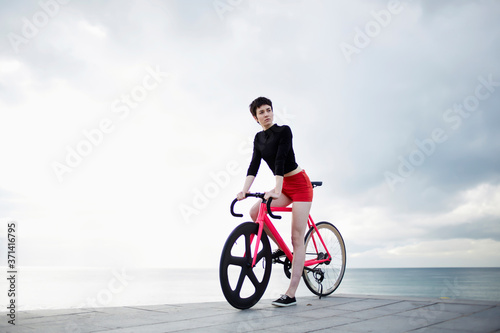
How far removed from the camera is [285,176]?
4.22 m

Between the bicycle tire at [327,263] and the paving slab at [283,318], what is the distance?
0.52 m

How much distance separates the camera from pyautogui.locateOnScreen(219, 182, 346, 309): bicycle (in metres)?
3.69

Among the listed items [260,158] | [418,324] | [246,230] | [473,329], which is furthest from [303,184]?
[473,329]

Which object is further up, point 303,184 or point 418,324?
point 303,184

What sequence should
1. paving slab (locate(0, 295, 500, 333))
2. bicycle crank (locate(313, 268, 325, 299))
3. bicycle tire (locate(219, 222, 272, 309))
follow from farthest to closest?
1. bicycle crank (locate(313, 268, 325, 299))
2. bicycle tire (locate(219, 222, 272, 309))
3. paving slab (locate(0, 295, 500, 333))

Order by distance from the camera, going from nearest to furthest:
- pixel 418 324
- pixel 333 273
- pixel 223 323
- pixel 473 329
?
pixel 473 329, pixel 418 324, pixel 223 323, pixel 333 273

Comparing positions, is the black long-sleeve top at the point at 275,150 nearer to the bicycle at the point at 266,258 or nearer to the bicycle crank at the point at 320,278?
the bicycle at the point at 266,258

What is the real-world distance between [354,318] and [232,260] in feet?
3.93

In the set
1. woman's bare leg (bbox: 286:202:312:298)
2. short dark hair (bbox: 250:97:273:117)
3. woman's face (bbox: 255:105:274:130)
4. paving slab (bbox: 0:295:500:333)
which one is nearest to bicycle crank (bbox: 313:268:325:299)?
paving slab (bbox: 0:295:500:333)

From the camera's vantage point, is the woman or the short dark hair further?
the short dark hair

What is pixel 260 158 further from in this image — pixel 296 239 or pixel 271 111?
pixel 296 239

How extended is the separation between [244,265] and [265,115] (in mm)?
1561

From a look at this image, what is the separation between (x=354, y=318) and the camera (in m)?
3.25

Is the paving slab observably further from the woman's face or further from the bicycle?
the woman's face
